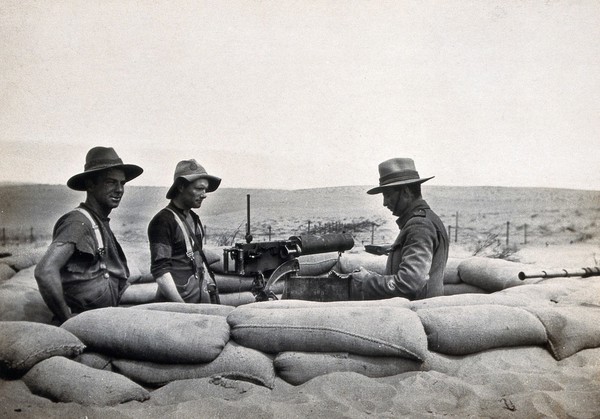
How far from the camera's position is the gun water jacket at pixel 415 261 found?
3219 mm

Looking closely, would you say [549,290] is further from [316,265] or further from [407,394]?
[316,265]

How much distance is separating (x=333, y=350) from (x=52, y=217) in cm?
252

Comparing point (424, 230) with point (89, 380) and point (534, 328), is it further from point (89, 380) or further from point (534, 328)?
point (89, 380)

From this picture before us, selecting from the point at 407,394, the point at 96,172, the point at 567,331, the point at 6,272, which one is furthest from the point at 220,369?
the point at 6,272

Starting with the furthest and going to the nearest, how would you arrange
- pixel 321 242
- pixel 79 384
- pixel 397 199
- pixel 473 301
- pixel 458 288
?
pixel 458 288 < pixel 321 242 < pixel 397 199 < pixel 473 301 < pixel 79 384

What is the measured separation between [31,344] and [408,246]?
242 cm

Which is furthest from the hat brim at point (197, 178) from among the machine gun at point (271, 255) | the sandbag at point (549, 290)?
the sandbag at point (549, 290)

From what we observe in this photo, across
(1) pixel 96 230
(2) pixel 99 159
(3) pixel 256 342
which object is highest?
(2) pixel 99 159

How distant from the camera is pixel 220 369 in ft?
8.39

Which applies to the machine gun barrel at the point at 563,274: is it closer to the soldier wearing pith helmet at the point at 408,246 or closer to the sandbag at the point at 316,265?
the soldier wearing pith helmet at the point at 408,246

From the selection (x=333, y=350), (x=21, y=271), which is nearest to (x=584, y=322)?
(x=333, y=350)

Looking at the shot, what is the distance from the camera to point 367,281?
3.36 m

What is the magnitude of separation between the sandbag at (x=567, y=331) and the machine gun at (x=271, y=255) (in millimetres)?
1561

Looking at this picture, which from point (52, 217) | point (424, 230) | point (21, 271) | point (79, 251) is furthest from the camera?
point (21, 271)
